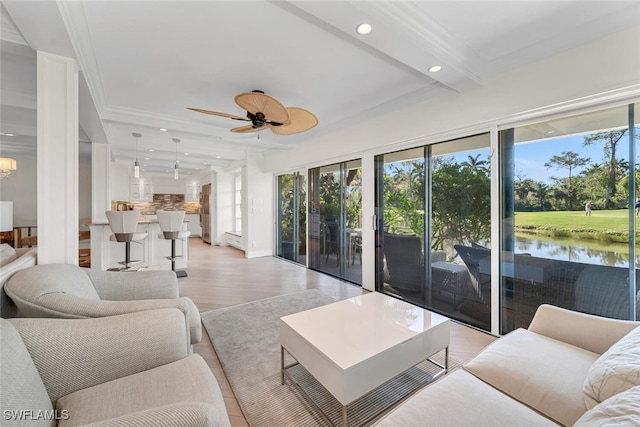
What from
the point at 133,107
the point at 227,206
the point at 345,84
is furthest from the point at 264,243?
the point at 345,84

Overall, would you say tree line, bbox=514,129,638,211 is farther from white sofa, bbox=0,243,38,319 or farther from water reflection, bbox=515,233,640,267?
white sofa, bbox=0,243,38,319

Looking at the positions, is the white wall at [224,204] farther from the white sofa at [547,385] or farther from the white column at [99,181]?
the white sofa at [547,385]

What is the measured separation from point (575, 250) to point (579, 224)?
225 millimetres

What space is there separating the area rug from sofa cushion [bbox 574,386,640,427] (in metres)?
1.14

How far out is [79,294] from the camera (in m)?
1.65

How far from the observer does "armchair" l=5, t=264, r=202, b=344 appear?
1366 millimetres

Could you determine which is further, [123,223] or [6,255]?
[123,223]

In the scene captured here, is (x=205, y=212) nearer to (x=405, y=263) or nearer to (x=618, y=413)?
(x=405, y=263)

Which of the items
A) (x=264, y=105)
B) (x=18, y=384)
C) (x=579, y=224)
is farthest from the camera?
(x=264, y=105)

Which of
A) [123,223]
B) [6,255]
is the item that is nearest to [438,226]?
[6,255]

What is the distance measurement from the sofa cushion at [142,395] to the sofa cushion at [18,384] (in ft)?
0.32

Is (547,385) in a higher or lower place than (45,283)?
lower

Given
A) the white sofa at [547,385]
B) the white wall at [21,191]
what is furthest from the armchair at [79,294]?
the white wall at [21,191]

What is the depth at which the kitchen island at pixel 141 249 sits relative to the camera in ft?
14.1
